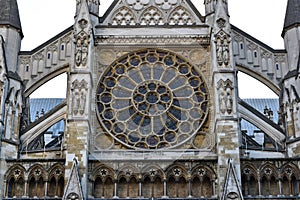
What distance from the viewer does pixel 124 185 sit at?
60.2ft

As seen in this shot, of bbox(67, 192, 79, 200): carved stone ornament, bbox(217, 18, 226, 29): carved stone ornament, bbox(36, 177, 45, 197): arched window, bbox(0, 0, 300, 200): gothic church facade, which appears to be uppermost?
bbox(217, 18, 226, 29): carved stone ornament

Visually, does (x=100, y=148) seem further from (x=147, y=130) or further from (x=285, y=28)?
(x=285, y=28)

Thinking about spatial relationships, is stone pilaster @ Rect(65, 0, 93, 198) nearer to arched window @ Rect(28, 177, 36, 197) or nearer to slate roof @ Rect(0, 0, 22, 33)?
arched window @ Rect(28, 177, 36, 197)

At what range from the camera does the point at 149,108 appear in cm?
1984

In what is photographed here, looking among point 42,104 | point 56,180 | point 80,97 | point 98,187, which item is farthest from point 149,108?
point 42,104

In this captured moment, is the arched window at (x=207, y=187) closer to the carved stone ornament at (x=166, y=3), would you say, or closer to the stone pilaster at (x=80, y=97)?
the stone pilaster at (x=80, y=97)

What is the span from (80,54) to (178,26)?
12.7ft

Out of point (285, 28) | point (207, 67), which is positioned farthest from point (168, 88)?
point (285, 28)

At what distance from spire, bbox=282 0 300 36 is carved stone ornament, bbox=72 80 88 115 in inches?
301

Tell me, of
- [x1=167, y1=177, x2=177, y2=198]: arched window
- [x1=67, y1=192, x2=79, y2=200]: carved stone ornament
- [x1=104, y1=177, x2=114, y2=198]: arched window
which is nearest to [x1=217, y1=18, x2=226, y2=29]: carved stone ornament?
[x1=167, y1=177, x2=177, y2=198]: arched window

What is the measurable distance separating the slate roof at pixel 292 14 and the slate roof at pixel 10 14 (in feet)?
31.9

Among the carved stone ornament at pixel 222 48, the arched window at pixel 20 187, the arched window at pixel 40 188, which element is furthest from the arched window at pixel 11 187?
the carved stone ornament at pixel 222 48

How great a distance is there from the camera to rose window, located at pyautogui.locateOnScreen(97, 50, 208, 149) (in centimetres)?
1948

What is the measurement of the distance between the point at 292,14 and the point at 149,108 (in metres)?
6.37
